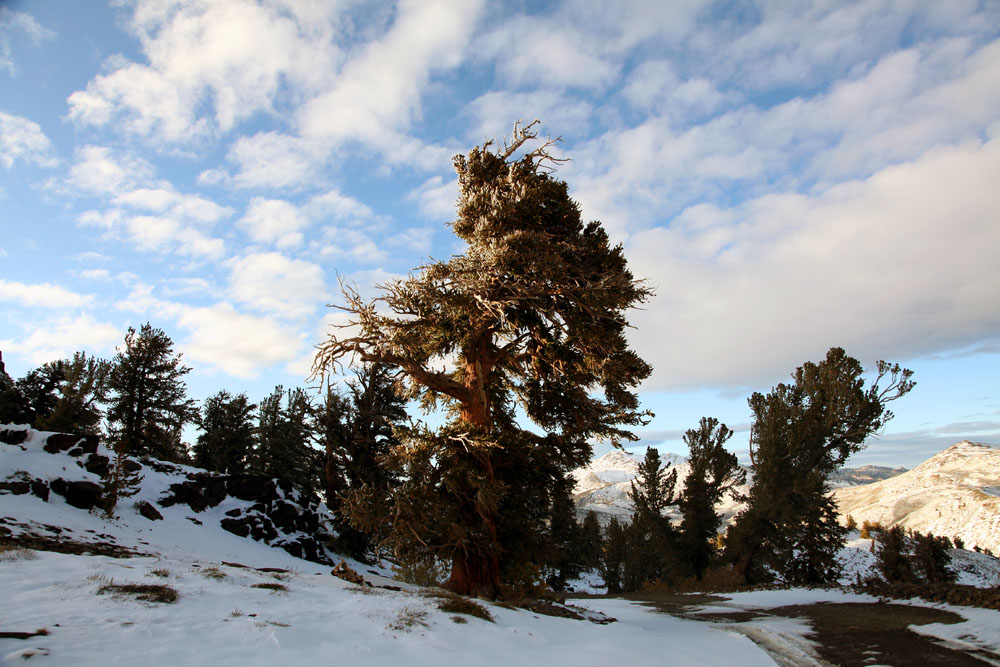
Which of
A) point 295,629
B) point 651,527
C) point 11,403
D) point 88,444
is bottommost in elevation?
point 651,527

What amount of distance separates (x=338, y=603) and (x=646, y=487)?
34372 millimetres

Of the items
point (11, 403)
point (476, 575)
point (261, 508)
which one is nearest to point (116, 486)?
point (261, 508)

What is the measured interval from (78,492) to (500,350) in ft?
55.1

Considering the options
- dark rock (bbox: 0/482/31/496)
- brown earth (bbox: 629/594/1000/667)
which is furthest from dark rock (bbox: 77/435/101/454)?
brown earth (bbox: 629/594/1000/667)

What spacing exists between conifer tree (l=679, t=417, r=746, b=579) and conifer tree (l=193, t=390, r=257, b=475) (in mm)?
33986

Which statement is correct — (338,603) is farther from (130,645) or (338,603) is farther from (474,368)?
(474,368)

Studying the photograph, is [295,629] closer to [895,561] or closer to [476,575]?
[476,575]

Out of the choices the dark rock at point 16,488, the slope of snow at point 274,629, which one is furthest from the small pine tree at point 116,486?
the slope of snow at point 274,629

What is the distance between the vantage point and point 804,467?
1149 inches

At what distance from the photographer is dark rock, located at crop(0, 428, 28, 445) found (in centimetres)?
1917

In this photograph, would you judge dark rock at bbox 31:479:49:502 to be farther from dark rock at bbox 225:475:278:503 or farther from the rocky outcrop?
dark rock at bbox 225:475:278:503

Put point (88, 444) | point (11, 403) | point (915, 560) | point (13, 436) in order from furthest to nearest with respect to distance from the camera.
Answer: point (11, 403), point (88, 444), point (915, 560), point (13, 436)

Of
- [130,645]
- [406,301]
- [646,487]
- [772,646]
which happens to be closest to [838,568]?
[646,487]

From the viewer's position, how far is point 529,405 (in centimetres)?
1442
